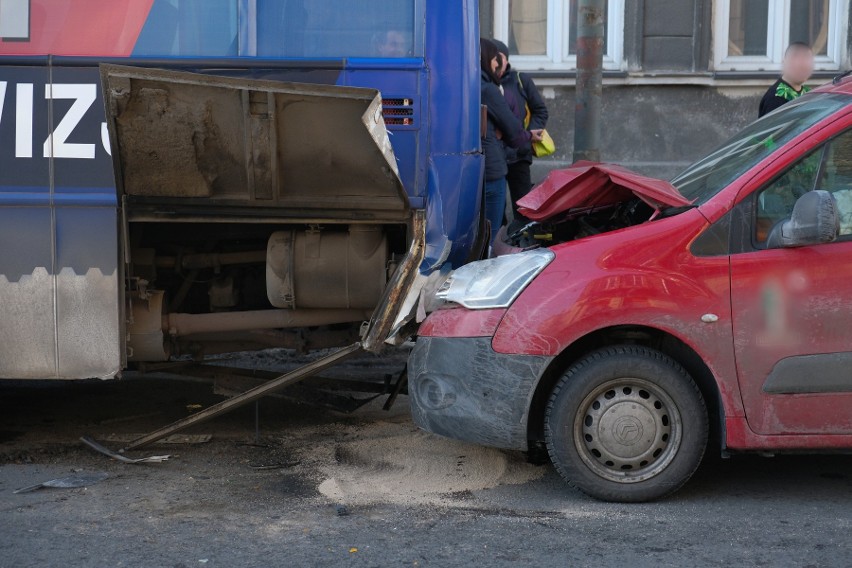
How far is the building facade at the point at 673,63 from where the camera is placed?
12.0m

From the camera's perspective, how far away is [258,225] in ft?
19.0

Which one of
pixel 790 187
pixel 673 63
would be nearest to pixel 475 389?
pixel 790 187

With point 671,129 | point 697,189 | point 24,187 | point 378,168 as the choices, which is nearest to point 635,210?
point 697,189

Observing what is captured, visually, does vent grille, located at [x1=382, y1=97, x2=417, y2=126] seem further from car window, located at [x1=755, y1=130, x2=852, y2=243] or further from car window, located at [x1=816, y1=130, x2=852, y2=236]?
car window, located at [x1=816, y1=130, x2=852, y2=236]

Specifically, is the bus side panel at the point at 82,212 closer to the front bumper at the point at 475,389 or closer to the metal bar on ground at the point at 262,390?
the metal bar on ground at the point at 262,390

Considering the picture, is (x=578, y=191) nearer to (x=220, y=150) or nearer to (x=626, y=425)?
(x=626, y=425)

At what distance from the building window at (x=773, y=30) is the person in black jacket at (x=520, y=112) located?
4501 millimetres

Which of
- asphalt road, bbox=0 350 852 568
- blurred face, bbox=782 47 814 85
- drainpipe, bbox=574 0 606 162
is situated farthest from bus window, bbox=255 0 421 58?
blurred face, bbox=782 47 814 85

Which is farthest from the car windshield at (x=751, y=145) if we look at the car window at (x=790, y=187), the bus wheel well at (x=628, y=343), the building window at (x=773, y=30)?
the building window at (x=773, y=30)

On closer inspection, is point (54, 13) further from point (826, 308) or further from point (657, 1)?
point (657, 1)

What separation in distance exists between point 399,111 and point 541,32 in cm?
739

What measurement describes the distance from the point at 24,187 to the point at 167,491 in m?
1.65

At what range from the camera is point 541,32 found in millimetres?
12312

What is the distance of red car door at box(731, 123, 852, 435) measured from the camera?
4.54 m
